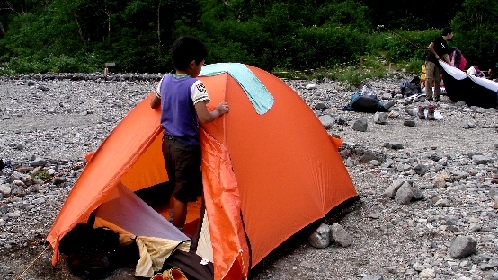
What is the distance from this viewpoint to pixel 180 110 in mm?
4770

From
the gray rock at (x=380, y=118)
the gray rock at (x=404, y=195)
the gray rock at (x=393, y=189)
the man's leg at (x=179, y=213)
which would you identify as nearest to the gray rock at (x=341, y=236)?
the gray rock at (x=404, y=195)

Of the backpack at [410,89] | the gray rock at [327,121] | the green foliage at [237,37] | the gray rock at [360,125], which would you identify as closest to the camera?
the gray rock at [360,125]

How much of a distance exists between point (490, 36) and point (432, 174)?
1299 centimetres

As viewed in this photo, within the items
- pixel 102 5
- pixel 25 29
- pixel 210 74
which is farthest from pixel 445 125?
pixel 25 29

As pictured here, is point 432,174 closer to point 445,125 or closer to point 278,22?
point 445,125

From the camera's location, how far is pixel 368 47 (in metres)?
24.1

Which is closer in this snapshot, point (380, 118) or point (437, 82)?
point (380, 118)

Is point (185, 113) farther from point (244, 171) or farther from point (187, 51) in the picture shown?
point (244, 171)

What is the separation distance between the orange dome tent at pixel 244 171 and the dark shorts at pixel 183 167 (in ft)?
0.34

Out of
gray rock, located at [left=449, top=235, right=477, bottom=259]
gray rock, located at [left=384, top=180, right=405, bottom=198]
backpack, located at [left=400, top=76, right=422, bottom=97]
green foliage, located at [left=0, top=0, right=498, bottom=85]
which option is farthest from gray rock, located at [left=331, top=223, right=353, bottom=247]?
green foliage, located at [left=0, top=0, right=498, bottom=85]

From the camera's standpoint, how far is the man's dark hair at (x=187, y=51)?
15.4ft

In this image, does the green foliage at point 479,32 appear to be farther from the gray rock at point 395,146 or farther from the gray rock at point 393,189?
the gray rock at point 393,189

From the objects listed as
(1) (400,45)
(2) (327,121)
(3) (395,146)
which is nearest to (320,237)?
(3) (395,146)

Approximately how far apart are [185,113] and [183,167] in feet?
Result: 1.48
